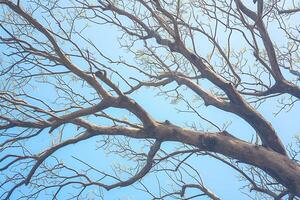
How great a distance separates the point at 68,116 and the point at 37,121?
1.62 feet

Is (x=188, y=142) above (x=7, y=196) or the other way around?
above

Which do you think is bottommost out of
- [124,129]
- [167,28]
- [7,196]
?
[7,196]

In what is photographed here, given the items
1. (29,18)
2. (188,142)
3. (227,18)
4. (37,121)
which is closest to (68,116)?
(37,121)

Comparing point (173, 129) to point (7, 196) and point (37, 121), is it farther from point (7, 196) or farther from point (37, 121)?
point (7, 196)

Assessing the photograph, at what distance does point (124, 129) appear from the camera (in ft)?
16.2

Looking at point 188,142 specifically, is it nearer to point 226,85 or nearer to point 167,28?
point 226,85

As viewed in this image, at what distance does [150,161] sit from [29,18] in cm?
249

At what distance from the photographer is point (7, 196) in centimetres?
462

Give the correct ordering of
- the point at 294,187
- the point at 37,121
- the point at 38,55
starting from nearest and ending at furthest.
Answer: the point at 294,187, the point at 37,121, the point at 38,55

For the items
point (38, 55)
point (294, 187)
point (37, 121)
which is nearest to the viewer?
point (294, 187)

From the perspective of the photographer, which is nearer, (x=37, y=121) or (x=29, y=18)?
(x=29, y=18)

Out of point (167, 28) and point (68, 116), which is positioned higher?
point (167, 28)

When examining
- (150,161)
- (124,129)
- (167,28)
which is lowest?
(150,161)

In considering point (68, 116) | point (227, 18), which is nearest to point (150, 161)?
point (68, 116)
